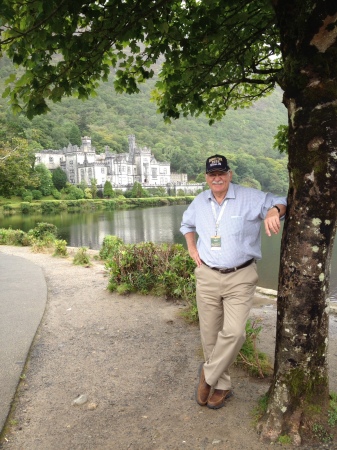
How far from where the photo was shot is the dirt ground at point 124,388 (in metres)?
2.97

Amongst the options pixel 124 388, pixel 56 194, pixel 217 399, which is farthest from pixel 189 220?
pixel 56 194

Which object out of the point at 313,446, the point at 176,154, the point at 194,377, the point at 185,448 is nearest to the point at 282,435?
the point at 313,446

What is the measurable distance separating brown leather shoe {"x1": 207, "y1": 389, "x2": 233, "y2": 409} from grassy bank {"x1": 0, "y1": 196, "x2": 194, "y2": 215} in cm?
5731

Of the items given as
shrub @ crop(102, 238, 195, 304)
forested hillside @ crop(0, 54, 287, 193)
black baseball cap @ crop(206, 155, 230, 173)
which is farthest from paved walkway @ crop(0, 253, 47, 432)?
forested hillside @ crop(0, 54, 287, 193)

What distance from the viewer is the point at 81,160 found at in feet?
347

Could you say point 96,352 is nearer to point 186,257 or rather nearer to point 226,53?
point 186,257

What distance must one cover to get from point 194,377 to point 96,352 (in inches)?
53.1

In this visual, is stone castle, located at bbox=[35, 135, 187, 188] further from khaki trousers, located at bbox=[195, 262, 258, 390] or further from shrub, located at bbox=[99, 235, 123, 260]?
khaki trousers, located at bbox=[195, 262, 258, 390]

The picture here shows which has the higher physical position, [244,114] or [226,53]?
[244,114]

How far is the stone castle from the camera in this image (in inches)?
4082

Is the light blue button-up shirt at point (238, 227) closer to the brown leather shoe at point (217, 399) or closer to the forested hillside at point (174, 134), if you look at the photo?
the brown leather shoe at point (217, 399)

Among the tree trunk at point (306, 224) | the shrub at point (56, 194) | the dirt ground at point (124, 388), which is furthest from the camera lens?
the shrub at point (56, 194)

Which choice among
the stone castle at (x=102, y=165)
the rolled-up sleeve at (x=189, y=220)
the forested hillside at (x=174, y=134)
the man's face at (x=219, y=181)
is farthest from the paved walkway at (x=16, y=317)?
the forested hillside at (x=174, y=134)

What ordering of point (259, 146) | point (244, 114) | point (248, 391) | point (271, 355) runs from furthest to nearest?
1. point (244, 114)
2. point (259, 146)
3. point (271, 355)
4. point (248, 391)
